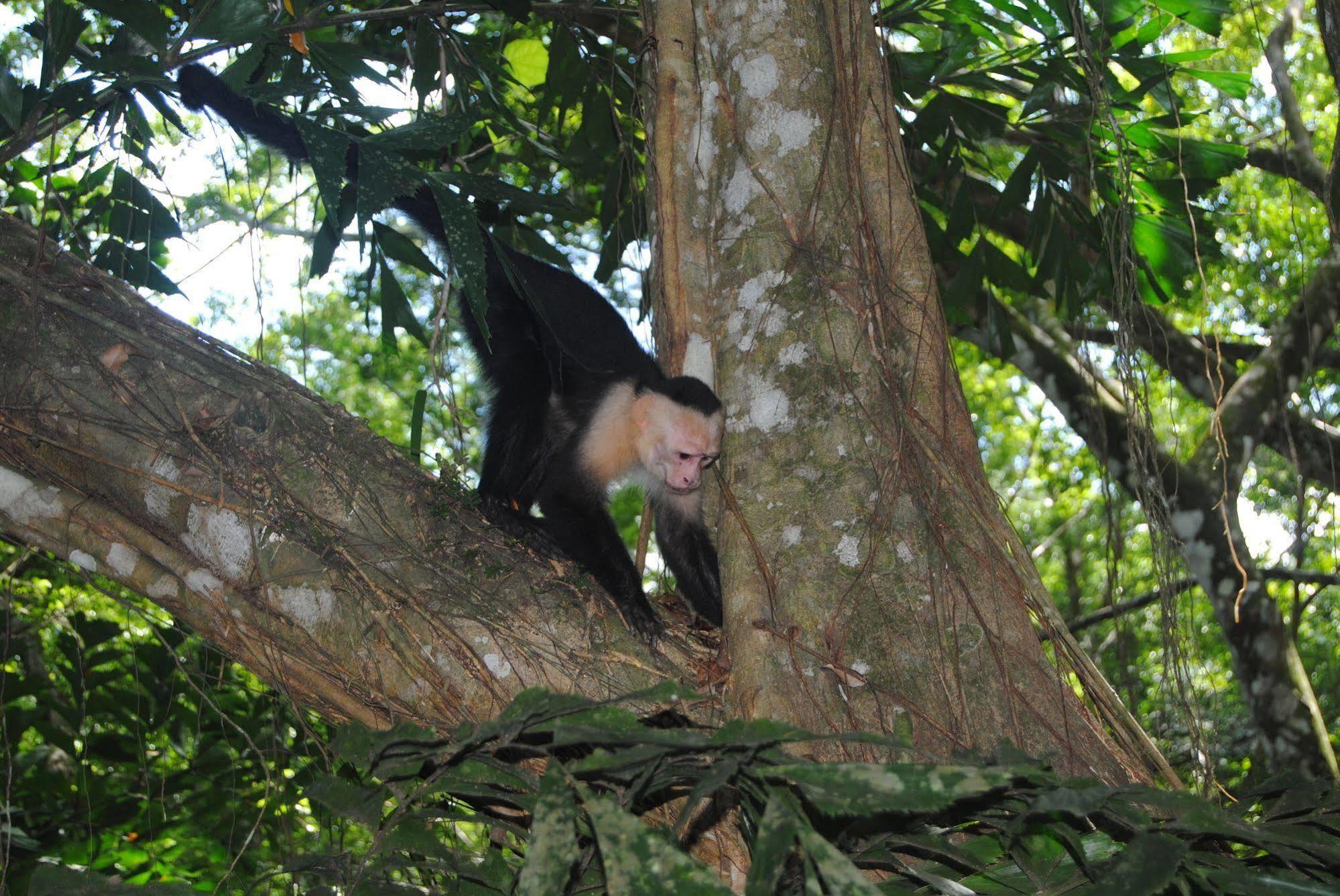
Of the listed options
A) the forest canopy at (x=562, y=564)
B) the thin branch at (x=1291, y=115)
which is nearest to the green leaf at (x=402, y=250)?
the forest canopy at (x=562, y=564)

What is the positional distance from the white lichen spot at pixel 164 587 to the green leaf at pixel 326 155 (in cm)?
74

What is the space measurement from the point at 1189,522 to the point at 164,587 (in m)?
4.64

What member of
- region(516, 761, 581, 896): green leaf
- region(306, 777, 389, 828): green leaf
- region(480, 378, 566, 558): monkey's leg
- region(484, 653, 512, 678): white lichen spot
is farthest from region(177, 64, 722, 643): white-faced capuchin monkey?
region(516, 761, 581, 896): green leaf

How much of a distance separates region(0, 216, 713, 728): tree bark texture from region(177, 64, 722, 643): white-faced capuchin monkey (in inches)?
27.4

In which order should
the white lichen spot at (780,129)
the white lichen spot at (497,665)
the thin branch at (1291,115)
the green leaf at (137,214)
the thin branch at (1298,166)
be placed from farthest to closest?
the thin branch at (1298,166)
the thin branch at (1291,115)
the green leaf at (137,214)
the white lichen spot at (780,129)
the white lichen spot at (497,665)

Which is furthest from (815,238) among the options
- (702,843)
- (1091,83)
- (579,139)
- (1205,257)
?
(1205,257)

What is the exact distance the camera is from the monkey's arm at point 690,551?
2.92 metres

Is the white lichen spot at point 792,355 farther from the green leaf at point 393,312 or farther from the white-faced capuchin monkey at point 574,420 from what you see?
the green leaf at point 393,312

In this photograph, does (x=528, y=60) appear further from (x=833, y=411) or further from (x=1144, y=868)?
(x=1144, y=868)

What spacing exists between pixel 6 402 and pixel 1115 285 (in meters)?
2.28

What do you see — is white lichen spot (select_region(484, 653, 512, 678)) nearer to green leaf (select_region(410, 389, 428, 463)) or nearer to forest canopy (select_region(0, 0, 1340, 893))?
forest canopy (select_region(0, 0, 1340, 893))

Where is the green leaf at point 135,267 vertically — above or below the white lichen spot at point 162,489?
above

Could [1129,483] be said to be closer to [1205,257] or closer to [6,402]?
[1205,257]

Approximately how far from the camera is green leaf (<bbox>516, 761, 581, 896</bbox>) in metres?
0.94
